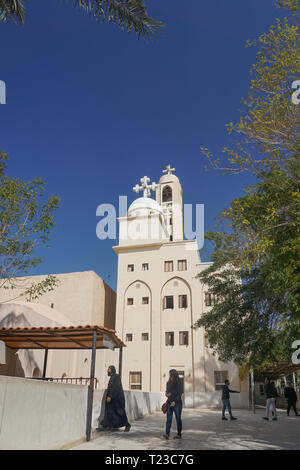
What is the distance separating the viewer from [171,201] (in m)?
41.2

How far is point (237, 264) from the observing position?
7.48 m

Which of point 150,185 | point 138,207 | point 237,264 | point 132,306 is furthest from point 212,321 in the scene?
point 150,185

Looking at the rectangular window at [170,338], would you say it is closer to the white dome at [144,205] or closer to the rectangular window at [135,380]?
the rectangular window at [135,380]

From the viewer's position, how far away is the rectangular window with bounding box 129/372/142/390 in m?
28.3

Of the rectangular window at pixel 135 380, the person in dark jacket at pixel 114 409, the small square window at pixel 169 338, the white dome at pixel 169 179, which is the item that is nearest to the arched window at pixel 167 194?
the white dome at pixel 169 179

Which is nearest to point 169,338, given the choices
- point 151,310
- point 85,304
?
point 151,310

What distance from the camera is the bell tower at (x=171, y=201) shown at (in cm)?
3947

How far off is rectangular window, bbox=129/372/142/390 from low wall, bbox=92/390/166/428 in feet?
31.0

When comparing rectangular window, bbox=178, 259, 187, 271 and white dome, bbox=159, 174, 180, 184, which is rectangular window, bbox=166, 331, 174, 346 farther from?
white dome, bbox=159, 174, 180, 184

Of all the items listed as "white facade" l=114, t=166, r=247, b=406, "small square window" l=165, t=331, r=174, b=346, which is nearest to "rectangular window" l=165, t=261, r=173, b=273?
"white facade" l=114, t=166, r=247, b=406

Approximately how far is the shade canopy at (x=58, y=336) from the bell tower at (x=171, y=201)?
87.9 feet

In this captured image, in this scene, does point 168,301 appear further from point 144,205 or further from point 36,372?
point 36,372

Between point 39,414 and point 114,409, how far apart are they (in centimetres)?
385
